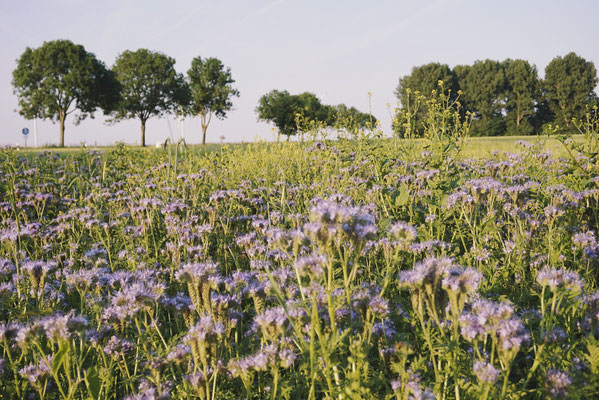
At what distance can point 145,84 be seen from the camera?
59.4 meters

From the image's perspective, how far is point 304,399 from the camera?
7.77 feet

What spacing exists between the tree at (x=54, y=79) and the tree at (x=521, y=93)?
234 feet

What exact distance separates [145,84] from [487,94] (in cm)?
6306

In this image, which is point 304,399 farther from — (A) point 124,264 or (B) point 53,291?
(A) point 124,264

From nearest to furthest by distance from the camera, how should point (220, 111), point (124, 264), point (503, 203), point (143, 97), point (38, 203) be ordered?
point (124, 264), point (503, 203), point (38, 203), point (143, 97), point (220, 111)

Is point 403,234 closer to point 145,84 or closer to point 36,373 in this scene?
point 36,373

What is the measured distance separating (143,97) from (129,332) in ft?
208

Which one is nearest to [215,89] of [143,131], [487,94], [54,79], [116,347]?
[143,131]

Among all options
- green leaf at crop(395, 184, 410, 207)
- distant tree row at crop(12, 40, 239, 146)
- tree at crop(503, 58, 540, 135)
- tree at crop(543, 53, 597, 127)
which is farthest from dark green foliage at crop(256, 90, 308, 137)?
green leaf at crop(395, 184, 410, 207)

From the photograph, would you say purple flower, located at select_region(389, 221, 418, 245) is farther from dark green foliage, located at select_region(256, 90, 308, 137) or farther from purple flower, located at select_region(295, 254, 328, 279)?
dark green foliage, located at select_region(256, 90, 308, 137)

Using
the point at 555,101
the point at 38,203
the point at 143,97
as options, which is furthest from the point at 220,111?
the point at 38,203

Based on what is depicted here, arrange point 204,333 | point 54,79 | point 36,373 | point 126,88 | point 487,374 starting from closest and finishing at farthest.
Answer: point 487,374 < point 204,333 < point 36,373 < point 54,79 < point 126,88

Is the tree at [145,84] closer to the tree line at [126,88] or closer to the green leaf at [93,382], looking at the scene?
the tree line at [126,88]

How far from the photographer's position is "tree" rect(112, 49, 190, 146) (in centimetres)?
5912
